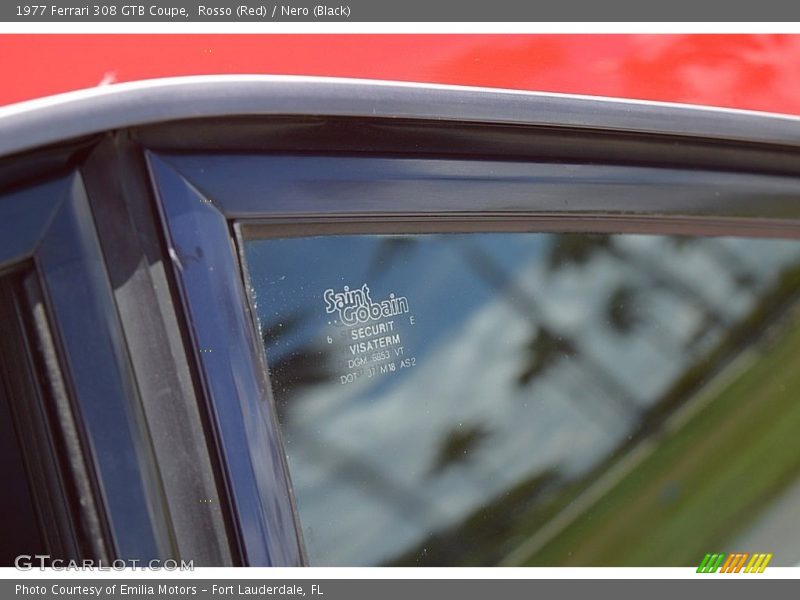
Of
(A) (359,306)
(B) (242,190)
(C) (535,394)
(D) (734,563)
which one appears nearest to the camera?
(B) (242,190)

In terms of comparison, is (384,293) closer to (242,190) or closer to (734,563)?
(242,190)

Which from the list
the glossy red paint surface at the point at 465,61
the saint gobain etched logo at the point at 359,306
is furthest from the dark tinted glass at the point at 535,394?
the glossy red paint surface at the point at 465,61

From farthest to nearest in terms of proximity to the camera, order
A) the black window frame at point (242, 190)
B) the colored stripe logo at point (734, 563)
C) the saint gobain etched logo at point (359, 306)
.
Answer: the colored stripe logo at point (734, 563)
the saint gobain etched logo at point (359, 306)
the black window frame at point (242, 190)

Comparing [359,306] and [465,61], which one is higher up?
[465,61]

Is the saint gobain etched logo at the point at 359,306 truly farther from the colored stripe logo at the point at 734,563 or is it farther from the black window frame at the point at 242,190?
the colored stripe logo at the point at 734,563

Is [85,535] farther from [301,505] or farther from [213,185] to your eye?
[213,185]

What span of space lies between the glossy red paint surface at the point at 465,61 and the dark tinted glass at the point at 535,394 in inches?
7.6

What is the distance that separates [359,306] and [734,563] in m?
0.74

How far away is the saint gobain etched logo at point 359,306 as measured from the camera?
1.02 m

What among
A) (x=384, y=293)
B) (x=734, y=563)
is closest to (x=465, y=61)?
(x=384, y=293)

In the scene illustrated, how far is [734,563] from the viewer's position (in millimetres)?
1367

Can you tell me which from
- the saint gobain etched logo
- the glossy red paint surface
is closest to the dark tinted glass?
the saint gobain etched logo

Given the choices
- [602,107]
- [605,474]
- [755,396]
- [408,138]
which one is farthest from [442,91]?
[755,396]

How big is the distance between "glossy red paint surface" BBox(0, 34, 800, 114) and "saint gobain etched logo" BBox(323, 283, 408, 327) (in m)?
0.24
